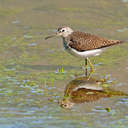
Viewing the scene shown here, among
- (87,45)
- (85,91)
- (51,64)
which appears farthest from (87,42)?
(85,91)

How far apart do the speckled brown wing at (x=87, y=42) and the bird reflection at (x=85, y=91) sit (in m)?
1.01

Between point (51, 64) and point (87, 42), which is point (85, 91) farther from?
point (51, 64)

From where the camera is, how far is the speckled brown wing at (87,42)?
37.3 ft

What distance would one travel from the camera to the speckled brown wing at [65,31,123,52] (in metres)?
11.4

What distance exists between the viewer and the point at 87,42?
37.8ft

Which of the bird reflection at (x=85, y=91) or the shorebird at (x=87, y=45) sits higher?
the shorebird at (x=87, y=45)

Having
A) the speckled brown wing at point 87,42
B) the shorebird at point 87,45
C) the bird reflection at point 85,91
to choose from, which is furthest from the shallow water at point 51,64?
the speckled brown wing at point 87,42

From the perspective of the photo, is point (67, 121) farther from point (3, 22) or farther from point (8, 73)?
point (3, 22)

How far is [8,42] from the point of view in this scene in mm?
13594

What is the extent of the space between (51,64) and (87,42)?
129 centimetres

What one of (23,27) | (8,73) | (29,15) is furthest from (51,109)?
(29,15)

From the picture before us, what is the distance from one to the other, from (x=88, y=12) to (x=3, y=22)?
3661 mm

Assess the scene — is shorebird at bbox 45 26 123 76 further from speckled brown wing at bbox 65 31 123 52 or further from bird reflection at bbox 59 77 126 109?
bird reflection at bbox 59 77 126 109

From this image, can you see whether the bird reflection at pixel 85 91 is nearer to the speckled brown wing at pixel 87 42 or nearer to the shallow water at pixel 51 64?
the shallow water at pixel 51 64
